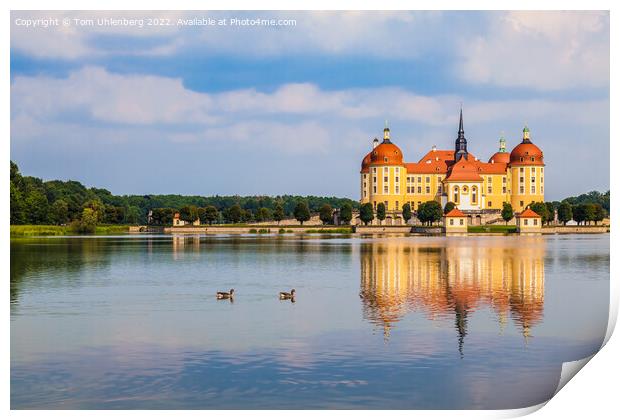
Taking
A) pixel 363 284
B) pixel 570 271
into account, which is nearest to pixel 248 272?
pixel 363 284

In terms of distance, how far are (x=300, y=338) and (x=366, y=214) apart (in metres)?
44.7

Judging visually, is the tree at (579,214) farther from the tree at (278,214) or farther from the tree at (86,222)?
the tree at (86,222)

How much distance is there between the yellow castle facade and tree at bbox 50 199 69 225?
2459 cm

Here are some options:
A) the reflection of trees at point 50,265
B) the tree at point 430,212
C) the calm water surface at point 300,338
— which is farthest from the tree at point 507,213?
the calm water surface at point 300,338

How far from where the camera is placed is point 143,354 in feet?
30.1

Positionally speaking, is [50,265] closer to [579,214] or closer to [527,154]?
[579,214]

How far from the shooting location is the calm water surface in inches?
306

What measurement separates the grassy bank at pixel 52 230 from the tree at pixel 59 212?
362 millimetres

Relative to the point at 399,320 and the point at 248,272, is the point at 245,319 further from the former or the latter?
the point at 248,272

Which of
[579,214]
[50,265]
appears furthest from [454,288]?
[579,214]

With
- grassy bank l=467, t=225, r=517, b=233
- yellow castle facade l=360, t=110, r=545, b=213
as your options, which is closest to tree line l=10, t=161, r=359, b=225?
yellow castle facade l=360, t=110, r=545, b=213

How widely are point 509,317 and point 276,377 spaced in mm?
4581

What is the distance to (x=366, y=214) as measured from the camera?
2152 inches

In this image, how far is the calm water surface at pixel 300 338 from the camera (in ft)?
25.5
